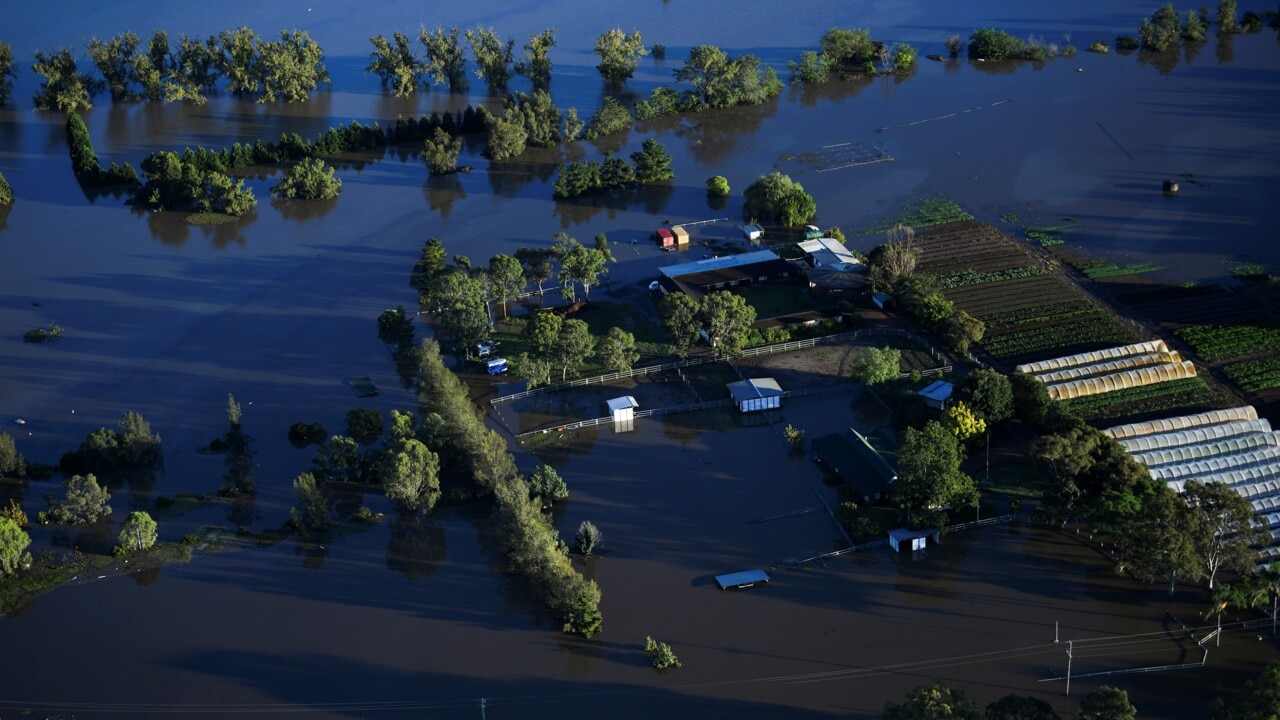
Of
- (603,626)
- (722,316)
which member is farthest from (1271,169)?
(603,626)

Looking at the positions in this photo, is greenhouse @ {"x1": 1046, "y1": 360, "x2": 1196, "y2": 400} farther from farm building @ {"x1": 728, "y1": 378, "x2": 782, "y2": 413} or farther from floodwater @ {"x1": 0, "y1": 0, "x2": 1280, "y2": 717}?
farm building @ {"x1": 728, "y1": 378, "x2": 782, "y2": 413}

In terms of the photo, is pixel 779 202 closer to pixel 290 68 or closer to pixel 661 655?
pixel 661 655

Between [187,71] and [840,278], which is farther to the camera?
→ [187,71]

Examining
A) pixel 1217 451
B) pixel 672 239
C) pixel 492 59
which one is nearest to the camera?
pixel 1217 451

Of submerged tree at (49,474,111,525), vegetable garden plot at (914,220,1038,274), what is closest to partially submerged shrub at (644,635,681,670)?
submerged tree at (49,474,111,525)

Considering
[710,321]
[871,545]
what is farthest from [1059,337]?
[871,545]

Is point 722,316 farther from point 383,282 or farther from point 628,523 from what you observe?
point 383,282
